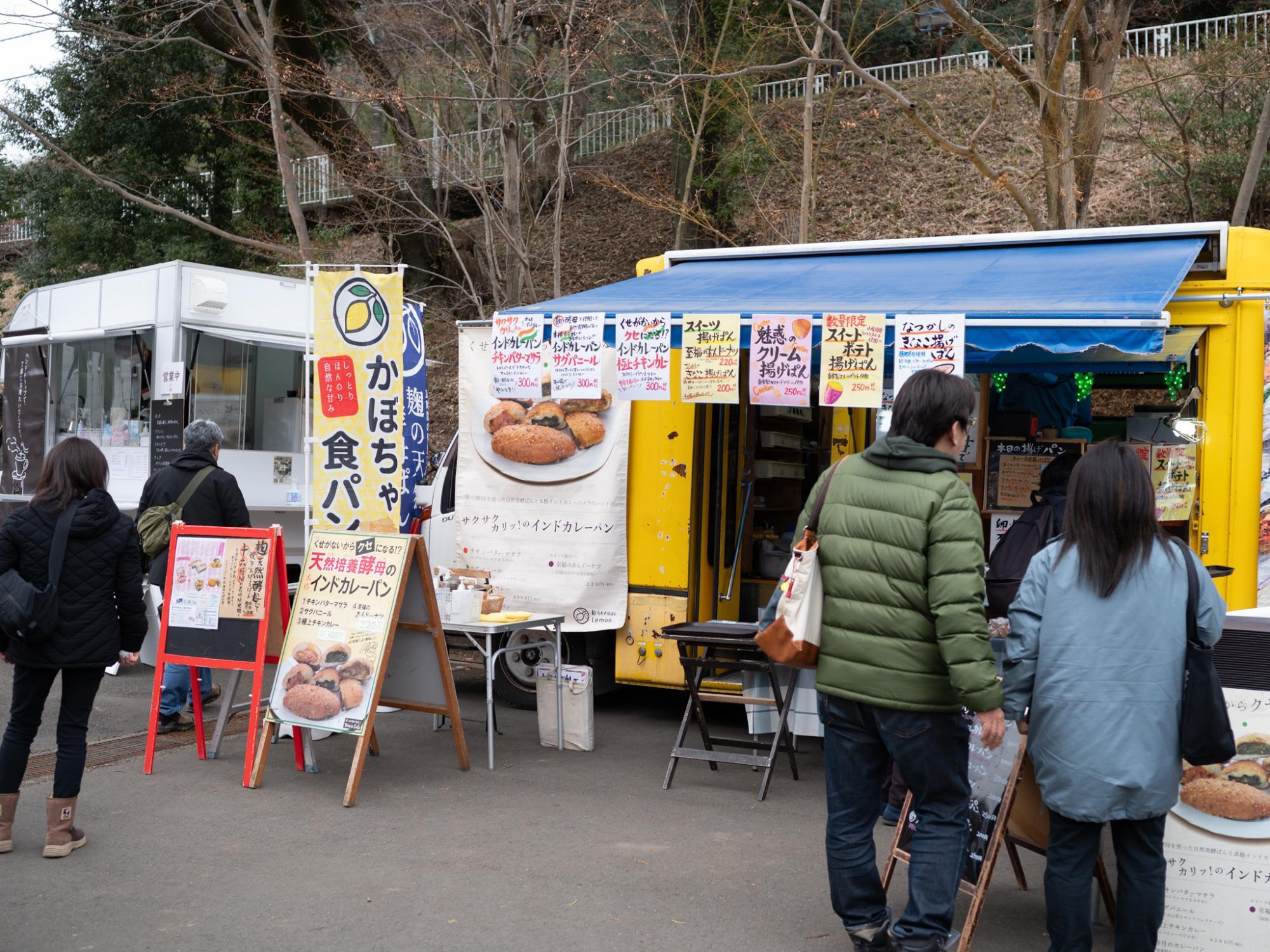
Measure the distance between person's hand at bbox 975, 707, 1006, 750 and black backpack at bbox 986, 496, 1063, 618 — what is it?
1.79 meters

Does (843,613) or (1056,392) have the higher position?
(1056,392)

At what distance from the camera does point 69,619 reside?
4426 millimetres

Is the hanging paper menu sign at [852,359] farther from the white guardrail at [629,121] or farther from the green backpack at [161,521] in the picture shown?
the white guardrail at [629,121]

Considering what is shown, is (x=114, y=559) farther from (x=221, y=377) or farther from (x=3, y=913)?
(x=221, y=377)

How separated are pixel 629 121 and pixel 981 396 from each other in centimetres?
1631

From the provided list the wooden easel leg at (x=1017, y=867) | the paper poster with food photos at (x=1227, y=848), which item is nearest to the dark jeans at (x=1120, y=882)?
the paper poster with food photos at (x=1227, y=848)

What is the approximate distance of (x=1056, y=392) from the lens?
326 inches

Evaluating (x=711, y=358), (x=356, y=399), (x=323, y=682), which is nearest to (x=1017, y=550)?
(x=711, y=358)

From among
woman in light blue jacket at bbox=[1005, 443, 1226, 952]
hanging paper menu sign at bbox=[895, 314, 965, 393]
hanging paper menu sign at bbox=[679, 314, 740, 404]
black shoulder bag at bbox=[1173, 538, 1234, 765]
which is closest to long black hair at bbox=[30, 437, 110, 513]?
hanging paper menu sign at bbox=[679, 314, 740, 404]

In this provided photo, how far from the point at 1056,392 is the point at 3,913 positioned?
7142mm

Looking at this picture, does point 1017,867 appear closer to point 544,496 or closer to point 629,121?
point 544,496

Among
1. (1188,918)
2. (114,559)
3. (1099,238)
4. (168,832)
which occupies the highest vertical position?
(1099,238)

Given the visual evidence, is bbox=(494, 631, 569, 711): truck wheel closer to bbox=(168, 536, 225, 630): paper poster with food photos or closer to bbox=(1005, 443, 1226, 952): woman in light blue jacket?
bbox=(168, 536, 225, 630): paper poster with food photos

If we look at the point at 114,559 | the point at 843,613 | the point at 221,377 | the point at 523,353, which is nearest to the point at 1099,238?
the point at 523,353
